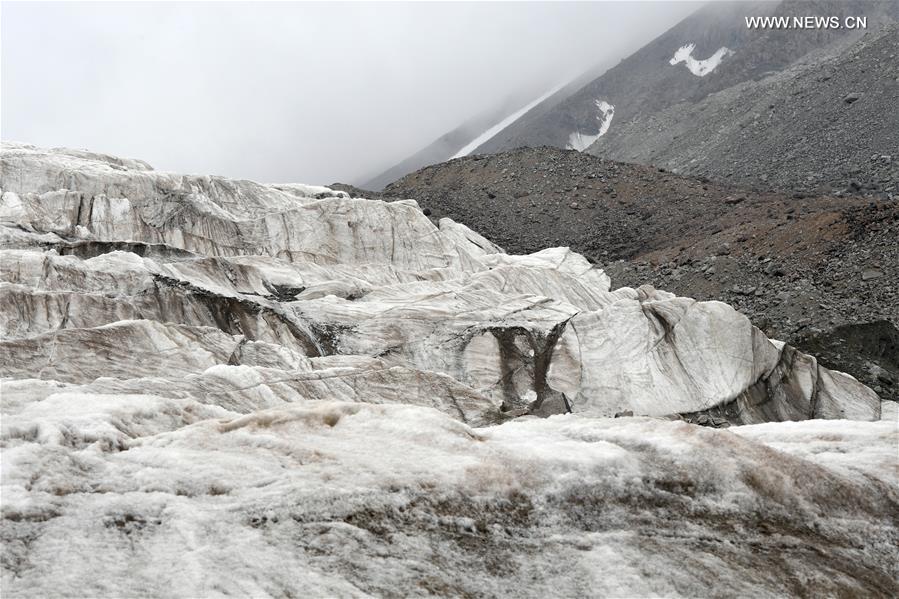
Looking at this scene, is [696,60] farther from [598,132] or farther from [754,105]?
[754,105]

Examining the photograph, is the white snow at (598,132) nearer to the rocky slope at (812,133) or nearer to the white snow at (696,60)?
the white snow at (696,60)

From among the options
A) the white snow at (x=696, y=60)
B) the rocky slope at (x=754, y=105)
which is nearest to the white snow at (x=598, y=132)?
the rocky slope at (x=754, y=105)

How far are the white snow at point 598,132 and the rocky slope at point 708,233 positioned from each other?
81630 millimetres

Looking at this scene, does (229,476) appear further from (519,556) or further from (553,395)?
(553,395)

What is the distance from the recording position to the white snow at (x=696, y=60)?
150m

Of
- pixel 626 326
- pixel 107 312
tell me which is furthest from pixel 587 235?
pixel 107 312

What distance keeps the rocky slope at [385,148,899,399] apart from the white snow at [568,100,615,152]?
268 feet

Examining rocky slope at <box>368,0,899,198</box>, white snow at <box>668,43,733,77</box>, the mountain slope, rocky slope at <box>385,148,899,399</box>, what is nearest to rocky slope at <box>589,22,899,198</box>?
rocky slope at <box>368,0,899,198</box>

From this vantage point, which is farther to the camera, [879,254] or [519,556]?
[879,254]

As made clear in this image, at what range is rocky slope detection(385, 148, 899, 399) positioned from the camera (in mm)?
29922

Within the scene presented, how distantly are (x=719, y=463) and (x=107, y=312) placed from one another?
54.6ft

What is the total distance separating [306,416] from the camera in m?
8.71

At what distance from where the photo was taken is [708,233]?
159ft

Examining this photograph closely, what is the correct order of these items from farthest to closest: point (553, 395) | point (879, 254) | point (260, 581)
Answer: point (879, 254) → point (553, 395) → point (260, 581)
